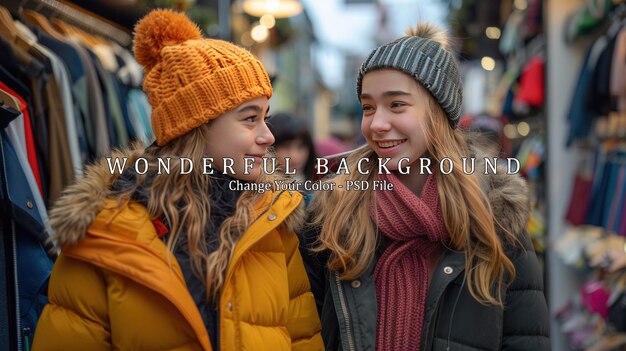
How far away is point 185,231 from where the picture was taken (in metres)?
1.82

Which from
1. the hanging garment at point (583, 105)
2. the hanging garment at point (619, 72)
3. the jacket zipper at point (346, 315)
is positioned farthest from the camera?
the hanging garment at point (583, 105)

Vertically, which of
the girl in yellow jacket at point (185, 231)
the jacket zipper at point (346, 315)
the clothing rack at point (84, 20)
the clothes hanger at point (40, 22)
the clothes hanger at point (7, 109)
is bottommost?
the jacket zipper at point (346, 315)

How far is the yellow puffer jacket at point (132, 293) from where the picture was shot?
1.68m

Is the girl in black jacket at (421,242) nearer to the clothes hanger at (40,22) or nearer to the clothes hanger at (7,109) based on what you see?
the clothes hanger at (7,109)

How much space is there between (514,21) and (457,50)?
5.80 metres

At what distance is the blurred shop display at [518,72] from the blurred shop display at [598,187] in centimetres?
48

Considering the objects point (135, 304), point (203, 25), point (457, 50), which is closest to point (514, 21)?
point (203, 25)

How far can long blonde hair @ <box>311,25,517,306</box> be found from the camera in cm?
190

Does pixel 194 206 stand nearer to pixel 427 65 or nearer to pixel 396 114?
pixel 396 114

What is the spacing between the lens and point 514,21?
764 centimetres

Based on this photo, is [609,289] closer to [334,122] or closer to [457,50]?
[457,50]

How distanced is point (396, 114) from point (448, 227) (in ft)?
1.19

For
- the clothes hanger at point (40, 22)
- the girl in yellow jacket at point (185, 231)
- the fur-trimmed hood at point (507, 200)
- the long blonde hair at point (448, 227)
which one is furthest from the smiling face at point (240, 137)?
the clothes hanger at point (40, 22)

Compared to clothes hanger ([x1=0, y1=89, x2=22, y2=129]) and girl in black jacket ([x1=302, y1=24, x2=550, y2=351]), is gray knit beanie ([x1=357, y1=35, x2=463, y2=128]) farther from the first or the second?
clothes hanger ([x1=0, y1=89, x2=22, y2=129])
